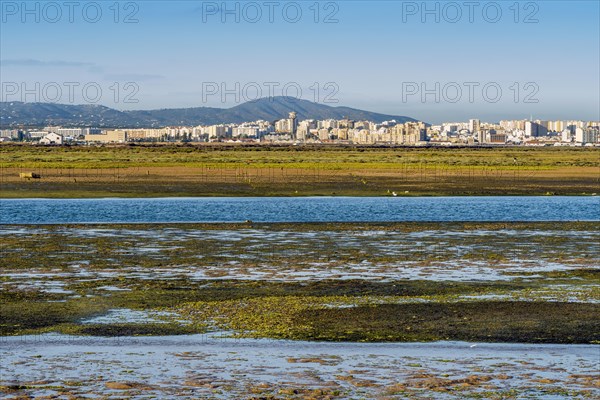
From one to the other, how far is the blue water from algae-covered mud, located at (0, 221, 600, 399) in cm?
946

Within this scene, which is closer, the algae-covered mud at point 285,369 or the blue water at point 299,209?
the algae-covered mud at point 285,369

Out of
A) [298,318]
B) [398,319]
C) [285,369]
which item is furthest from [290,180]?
[285,369]

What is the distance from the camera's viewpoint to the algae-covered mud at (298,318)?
12172 mm

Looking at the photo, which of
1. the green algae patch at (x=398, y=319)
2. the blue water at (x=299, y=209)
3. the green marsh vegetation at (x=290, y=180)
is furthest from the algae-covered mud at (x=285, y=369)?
the green marsh vegetation at (x=290, y=180)

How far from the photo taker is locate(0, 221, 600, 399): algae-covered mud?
479 inches

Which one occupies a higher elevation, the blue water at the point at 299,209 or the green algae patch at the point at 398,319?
the blue water at the point at 299,209

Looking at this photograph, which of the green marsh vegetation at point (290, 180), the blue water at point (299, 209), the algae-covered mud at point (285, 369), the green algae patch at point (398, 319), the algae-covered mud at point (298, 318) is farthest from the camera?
the green marsh vegetation at point (290, 180)

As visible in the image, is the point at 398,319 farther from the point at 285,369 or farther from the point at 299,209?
the point at 299,209

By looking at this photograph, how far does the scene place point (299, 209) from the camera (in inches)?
1795

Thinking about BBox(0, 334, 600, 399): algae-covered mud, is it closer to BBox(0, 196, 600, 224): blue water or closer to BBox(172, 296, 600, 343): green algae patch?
BBox(172, 296, 600, 343): green algae patch

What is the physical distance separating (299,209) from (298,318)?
28.7 m

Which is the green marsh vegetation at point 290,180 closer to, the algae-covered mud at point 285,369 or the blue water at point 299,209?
the blue water at point 299,209

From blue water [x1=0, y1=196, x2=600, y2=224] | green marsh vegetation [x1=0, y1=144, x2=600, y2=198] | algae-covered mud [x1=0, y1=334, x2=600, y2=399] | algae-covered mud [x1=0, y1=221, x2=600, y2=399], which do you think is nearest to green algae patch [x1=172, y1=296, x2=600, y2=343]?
algae-covered mud [x1=0, y1=221, x2=600, y2=399]

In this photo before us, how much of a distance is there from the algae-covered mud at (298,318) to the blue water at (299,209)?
9.46 m
